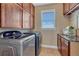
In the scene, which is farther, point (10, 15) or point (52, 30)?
point (52, 30)

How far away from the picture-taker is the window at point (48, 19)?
4.02ft

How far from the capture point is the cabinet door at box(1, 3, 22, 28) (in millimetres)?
1105

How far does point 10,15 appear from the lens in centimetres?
115

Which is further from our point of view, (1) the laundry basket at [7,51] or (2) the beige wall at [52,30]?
(2) the beige wall at [52,30]

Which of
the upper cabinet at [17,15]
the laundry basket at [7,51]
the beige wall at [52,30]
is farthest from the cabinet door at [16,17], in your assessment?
the laundry basket at [7,51]

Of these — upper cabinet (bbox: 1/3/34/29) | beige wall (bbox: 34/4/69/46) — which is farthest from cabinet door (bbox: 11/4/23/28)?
beige wall (bbox: 34/4/69/46)

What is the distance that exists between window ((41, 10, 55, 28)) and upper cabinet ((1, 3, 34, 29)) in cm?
10

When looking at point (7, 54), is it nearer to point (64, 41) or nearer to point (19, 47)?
point (19, 47)

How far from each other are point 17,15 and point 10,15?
9cm

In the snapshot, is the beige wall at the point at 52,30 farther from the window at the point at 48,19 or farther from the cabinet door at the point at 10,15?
the cabinet door at the point at 10,15

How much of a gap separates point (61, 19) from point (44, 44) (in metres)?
0.28

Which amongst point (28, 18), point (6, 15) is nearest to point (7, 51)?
point (6, 15)

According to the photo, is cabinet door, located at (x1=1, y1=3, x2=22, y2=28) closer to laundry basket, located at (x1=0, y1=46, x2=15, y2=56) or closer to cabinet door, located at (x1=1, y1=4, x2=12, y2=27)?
cabinet door, located at (x1=1, y1=4, x2=12, y2=27)

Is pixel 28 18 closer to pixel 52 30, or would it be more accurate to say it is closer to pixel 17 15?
pixel 17 15
